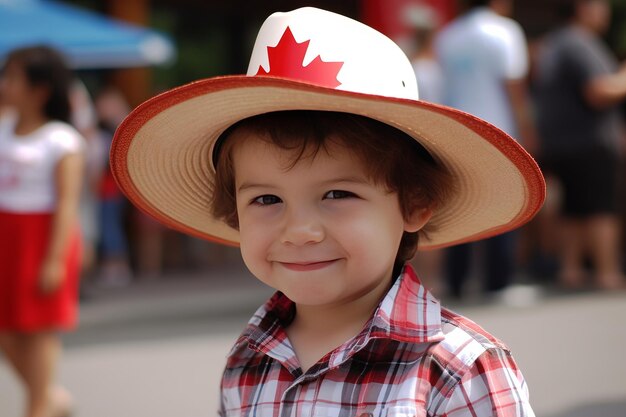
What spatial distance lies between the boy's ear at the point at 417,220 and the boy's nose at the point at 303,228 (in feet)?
0.91

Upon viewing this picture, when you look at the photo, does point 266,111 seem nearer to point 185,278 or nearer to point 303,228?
point 303,228

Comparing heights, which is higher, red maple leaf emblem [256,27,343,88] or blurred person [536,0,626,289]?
blurred person [536,0,626,289]

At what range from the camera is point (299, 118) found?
6.93 feet

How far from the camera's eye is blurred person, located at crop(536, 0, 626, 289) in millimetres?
7602

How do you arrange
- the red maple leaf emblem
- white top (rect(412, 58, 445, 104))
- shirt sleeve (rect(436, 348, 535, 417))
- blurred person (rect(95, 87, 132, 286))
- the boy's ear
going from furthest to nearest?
blurred person (rect(95, 87, 132, 286)) → white top (rect(412, 58, 445, 104)) → the boy's ear → the red maple leaf emblem → shirt sleeve (rect(436, 348, 535, 417))

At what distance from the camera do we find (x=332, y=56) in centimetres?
208

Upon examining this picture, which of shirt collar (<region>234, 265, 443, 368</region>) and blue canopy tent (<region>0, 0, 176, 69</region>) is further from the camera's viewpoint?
blue canopy tent (<region>0, 0, 176, 69</region>)

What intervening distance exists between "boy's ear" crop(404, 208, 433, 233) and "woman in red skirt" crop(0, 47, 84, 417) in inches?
107

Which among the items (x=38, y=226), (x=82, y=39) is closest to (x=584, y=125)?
(x=82, y=39)

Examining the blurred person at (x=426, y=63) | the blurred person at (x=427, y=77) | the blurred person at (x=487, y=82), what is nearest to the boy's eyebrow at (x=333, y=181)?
the blurred person at (x=487, y=82)

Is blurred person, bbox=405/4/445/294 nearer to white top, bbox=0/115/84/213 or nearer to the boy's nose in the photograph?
white top, bbox=0/115/84/213

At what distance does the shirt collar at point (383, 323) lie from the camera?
206 centimetres

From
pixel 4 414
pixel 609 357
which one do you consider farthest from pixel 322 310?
pixel 609 357

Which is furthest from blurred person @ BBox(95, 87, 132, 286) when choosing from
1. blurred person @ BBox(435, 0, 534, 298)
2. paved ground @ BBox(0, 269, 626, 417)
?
blurred person @ BBox(435, 0, 534, 298)
